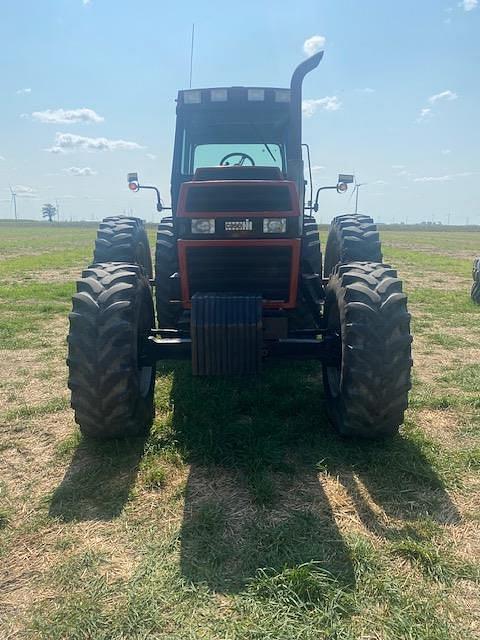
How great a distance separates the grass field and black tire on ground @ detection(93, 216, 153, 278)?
1421mm

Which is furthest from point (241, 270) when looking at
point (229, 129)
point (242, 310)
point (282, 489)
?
point (229, 129)

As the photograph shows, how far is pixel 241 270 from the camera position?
14.2 ft

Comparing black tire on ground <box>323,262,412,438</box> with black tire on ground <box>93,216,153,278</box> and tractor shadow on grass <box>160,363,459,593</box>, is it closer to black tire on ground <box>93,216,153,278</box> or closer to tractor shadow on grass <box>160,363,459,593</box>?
tractor shadow on grass <box>160,363,459,593</box>

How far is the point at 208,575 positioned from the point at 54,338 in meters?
5.41

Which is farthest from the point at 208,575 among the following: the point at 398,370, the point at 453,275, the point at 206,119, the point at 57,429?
the point at 453,275

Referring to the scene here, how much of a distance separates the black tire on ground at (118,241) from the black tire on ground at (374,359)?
259cm

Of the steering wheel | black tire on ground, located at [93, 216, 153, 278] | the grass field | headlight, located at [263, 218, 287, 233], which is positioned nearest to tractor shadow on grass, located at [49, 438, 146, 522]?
the grass field

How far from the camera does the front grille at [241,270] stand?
14.0ft

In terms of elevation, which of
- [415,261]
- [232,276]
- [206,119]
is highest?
[206,119]

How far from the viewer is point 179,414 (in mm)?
4441

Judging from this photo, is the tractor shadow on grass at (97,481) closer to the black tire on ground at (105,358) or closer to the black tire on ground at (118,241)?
the black tire on ground at (105,358)

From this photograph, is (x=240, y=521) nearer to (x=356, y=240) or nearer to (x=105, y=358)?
(x=105, y=358)

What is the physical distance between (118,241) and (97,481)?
2.80 metres

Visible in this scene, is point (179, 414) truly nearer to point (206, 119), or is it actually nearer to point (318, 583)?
point (318, 583)
